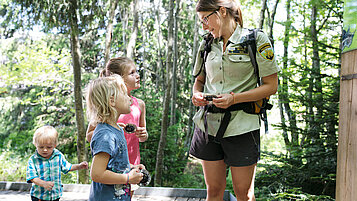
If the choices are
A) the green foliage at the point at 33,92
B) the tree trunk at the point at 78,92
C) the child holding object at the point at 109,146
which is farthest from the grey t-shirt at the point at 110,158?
the green foliage at the point at 33,92

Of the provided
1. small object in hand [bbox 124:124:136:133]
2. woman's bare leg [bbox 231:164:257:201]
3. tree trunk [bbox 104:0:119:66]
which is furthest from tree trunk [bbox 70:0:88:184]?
woman's bare leg [bbox 231:164:257:201]

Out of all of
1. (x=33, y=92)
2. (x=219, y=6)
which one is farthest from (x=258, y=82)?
(x=33, y=92)

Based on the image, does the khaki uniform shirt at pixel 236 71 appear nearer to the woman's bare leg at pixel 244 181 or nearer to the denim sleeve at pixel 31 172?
the woman's bare leg at pixel 244 181

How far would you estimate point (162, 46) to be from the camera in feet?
47.3

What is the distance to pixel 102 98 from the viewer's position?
1679mm

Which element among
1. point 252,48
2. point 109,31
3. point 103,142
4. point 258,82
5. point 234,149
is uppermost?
point 109,31

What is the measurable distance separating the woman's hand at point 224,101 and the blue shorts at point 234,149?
21cm

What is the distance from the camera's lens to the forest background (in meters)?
4.45

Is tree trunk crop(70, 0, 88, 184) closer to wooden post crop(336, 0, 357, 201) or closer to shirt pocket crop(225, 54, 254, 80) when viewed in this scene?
shirt pocket crop(225, 54, 254, 80)

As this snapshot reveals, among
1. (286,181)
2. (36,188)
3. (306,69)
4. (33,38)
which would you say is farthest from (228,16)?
(33,38)

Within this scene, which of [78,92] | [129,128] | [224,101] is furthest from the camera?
[78,92]

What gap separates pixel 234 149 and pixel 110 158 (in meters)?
0.72

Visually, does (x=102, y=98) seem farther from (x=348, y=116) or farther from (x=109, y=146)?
(x=348, y=116)

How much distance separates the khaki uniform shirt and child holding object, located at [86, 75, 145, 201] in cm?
54
